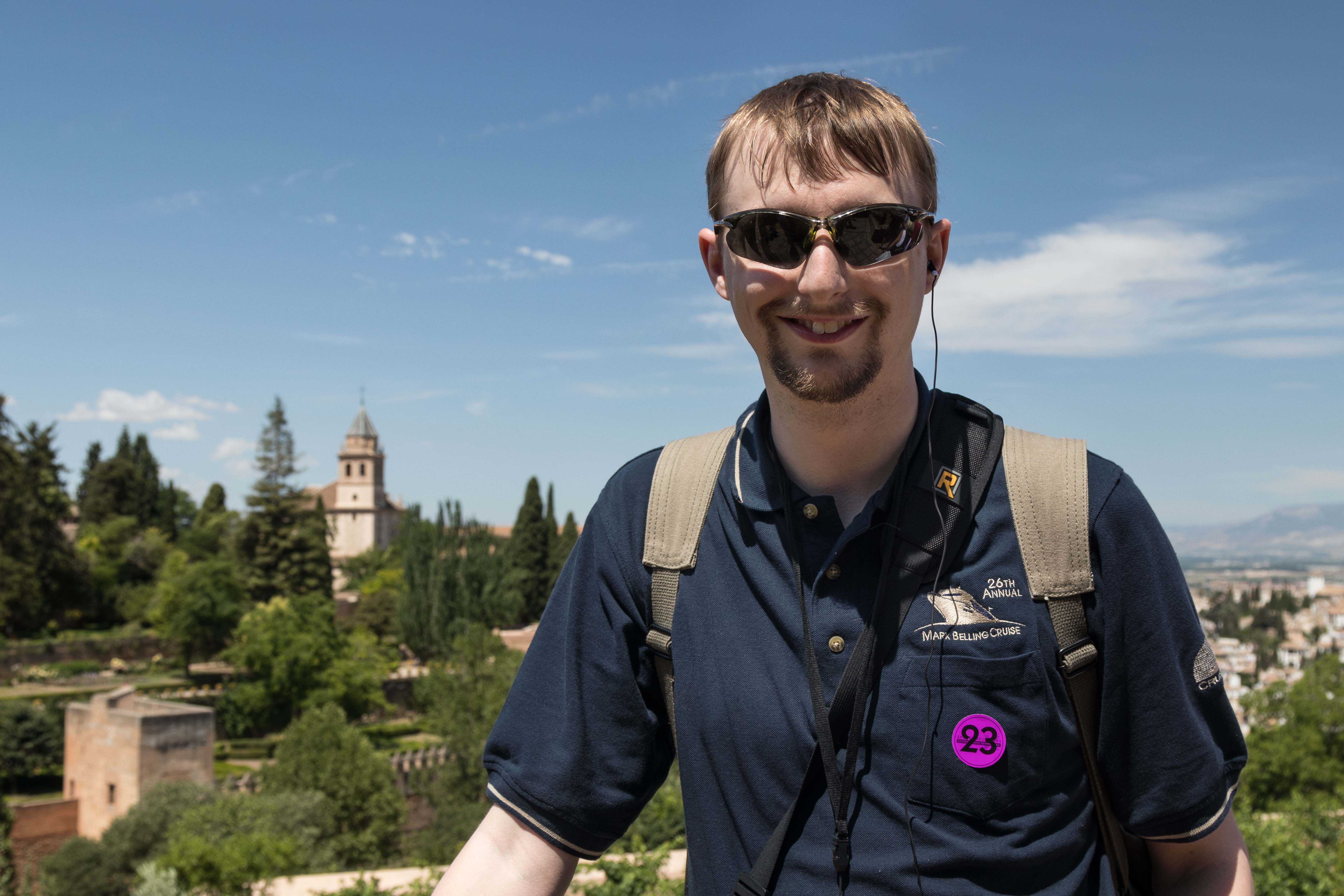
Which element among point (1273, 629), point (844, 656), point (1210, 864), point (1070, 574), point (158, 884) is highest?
point (1070, 574)

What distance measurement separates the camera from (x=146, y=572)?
47250mm

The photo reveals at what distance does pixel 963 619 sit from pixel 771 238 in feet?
1.90

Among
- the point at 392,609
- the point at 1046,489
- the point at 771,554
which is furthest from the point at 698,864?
the point at 392,609

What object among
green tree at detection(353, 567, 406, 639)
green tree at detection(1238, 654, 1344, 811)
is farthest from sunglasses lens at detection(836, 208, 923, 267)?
green tree at detection(353, 567, 406, 639)

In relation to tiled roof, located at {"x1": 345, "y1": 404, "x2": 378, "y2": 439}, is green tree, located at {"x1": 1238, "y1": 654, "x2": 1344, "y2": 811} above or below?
below

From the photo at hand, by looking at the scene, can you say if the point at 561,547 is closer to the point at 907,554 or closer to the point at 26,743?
the point at 26,743

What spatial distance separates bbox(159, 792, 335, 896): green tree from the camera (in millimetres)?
12570

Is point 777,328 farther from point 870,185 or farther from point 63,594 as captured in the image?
point 63,594

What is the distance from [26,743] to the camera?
86.1 ft

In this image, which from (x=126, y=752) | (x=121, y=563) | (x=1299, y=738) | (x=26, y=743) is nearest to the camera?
(x=1299, y=738)

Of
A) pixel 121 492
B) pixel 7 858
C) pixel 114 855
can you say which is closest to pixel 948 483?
pixel 114 855

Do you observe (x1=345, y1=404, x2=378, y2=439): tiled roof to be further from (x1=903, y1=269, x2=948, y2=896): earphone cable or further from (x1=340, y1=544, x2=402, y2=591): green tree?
(x1=903, y1=269, x2=948, y2=896): earphone cable

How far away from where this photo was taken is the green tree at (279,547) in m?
39.9

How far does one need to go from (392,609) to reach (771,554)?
45516mm
